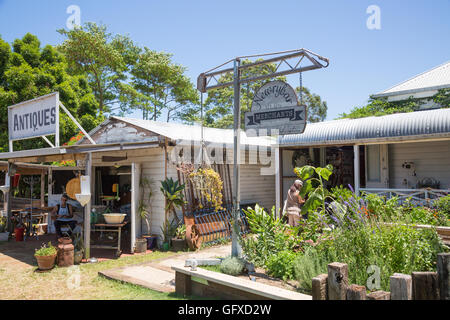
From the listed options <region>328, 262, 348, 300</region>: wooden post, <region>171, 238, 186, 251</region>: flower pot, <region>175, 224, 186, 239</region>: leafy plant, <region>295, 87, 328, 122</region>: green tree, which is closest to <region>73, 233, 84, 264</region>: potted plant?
<region>171, 238, 186, 251</region>: flower pot

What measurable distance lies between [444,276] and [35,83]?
17828mm

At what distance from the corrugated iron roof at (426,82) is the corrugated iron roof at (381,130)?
1150 centimetres

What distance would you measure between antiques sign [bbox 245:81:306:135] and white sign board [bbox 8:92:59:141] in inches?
194

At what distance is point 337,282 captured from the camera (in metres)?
3.41

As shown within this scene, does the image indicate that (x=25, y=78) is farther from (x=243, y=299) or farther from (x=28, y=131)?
(x=243, y=299)

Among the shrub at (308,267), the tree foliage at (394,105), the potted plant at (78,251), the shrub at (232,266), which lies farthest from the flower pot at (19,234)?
the tree foliage at (394,105)

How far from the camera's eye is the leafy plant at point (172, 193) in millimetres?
8492

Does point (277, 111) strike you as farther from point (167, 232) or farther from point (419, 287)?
point (167, 232)

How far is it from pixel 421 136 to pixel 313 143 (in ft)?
9.07

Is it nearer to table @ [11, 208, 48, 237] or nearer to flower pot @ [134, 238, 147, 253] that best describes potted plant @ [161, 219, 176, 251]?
flower pot @ [134, 238, 147, 253]

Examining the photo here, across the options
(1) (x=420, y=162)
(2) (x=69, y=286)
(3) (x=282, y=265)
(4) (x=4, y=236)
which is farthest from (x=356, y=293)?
(4) (x=4, y=236)

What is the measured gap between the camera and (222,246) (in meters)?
9.05

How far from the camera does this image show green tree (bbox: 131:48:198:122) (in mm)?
25672
